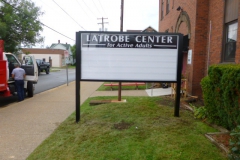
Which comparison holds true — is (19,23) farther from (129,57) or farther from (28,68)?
(129,57)

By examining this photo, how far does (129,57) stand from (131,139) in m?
2.36

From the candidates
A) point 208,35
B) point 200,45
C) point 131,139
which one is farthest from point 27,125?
point 208,35

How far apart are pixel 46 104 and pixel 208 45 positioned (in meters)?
7.02

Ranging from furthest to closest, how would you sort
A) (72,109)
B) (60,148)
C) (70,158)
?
(72,109), (60,148), (70,158)

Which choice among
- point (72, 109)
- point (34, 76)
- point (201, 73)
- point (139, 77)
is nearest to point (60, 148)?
point (139, 77)

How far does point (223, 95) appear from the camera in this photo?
466 cm

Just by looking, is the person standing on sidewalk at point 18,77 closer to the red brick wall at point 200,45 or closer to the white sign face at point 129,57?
the white sign face at point 129,57

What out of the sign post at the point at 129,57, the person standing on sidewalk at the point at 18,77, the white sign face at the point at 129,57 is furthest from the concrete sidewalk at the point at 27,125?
the white sign face at the point at 129,57

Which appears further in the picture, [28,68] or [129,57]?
[28,68]

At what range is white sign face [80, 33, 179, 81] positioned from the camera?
19.4 ft

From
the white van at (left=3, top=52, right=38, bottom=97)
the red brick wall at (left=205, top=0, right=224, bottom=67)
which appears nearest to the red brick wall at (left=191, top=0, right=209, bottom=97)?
the red brick wall at (left=205, top=0, right=224, bottom=67)

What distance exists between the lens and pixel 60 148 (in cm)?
429

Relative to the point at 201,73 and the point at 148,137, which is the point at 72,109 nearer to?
the point at 148,137

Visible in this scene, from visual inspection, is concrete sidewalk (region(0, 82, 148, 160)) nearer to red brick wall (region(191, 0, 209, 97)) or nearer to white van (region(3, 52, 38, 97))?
white van (region(3, 52, 38, 97))
